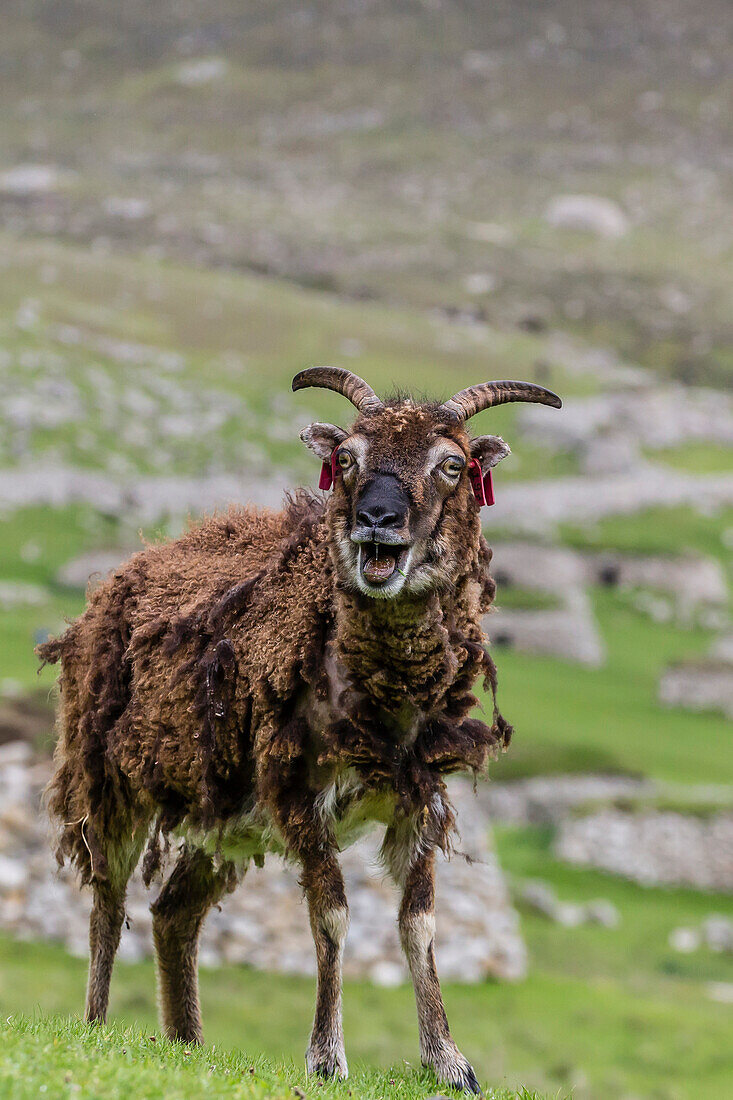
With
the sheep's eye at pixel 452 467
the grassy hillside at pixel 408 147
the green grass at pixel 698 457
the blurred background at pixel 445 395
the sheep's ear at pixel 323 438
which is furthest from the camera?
the grassy hillside at pixel 408 147

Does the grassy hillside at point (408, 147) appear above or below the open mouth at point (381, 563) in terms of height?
above

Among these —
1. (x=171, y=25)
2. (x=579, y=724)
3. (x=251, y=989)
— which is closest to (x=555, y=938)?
(x=251, y=989)

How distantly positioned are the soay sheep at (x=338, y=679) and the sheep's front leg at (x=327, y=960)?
1cm

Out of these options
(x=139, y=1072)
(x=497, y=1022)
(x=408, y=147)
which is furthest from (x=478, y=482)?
(x=408, y=147)

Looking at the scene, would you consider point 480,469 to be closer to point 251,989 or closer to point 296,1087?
point 296,1087

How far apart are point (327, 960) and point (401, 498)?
2.89 meters

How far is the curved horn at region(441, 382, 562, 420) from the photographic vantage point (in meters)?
8.68

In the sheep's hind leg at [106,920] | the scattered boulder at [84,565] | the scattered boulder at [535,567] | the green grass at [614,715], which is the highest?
the scattered boulder at [535,567]

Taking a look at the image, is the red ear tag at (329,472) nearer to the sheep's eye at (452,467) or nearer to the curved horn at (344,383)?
the curved horn at (344,383)

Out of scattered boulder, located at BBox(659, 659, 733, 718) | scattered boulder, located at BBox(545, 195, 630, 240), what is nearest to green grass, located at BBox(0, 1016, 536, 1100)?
scattered boulder, located at BBox(659, 659, 733, 718)

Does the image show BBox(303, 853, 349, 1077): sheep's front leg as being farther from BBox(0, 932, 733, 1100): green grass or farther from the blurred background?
BBox(0, 932, 733, 1100): green grass

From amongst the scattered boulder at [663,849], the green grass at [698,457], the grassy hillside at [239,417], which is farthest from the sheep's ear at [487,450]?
the green grass at [698,457]

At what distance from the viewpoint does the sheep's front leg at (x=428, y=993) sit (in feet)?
27.0

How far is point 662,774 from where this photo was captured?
34438 mm
